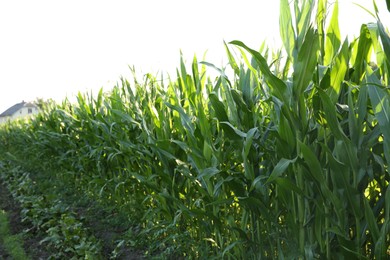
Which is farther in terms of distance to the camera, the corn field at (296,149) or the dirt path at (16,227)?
the dirt path at (16,227)

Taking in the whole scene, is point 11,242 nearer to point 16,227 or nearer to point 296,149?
point 16,227

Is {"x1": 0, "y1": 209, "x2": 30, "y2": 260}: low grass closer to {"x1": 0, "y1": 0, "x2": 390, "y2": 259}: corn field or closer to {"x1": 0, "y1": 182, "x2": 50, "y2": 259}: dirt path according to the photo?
{"x1": 0, "y1": 182, "x2": 50, "y2": 259}: dirt path

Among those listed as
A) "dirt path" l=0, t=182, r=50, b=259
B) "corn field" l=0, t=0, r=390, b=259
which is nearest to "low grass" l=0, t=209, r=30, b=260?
"dirt path" l=0, t=182, r=50, b=259

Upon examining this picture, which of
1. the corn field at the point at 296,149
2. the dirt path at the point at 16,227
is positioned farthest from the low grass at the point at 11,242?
the corn field at the point at 296,149

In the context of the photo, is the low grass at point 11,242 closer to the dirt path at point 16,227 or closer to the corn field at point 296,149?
the dirt path at point 16,227

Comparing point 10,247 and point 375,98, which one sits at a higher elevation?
point 375,98

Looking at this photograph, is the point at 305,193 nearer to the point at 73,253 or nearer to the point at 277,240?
the point at 277,240

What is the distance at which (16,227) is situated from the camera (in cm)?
649

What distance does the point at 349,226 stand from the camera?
2520mm

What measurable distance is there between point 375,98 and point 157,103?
2.88 m

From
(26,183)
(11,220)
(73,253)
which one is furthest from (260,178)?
(26,183)

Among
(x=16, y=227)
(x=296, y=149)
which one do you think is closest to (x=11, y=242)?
(x=16, y=227)

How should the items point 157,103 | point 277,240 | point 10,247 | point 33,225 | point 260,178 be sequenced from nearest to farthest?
point 260,178 → point 277,240 → point 157,103 → point 10,247 → point 33,225

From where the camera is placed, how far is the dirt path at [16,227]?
5.29m
